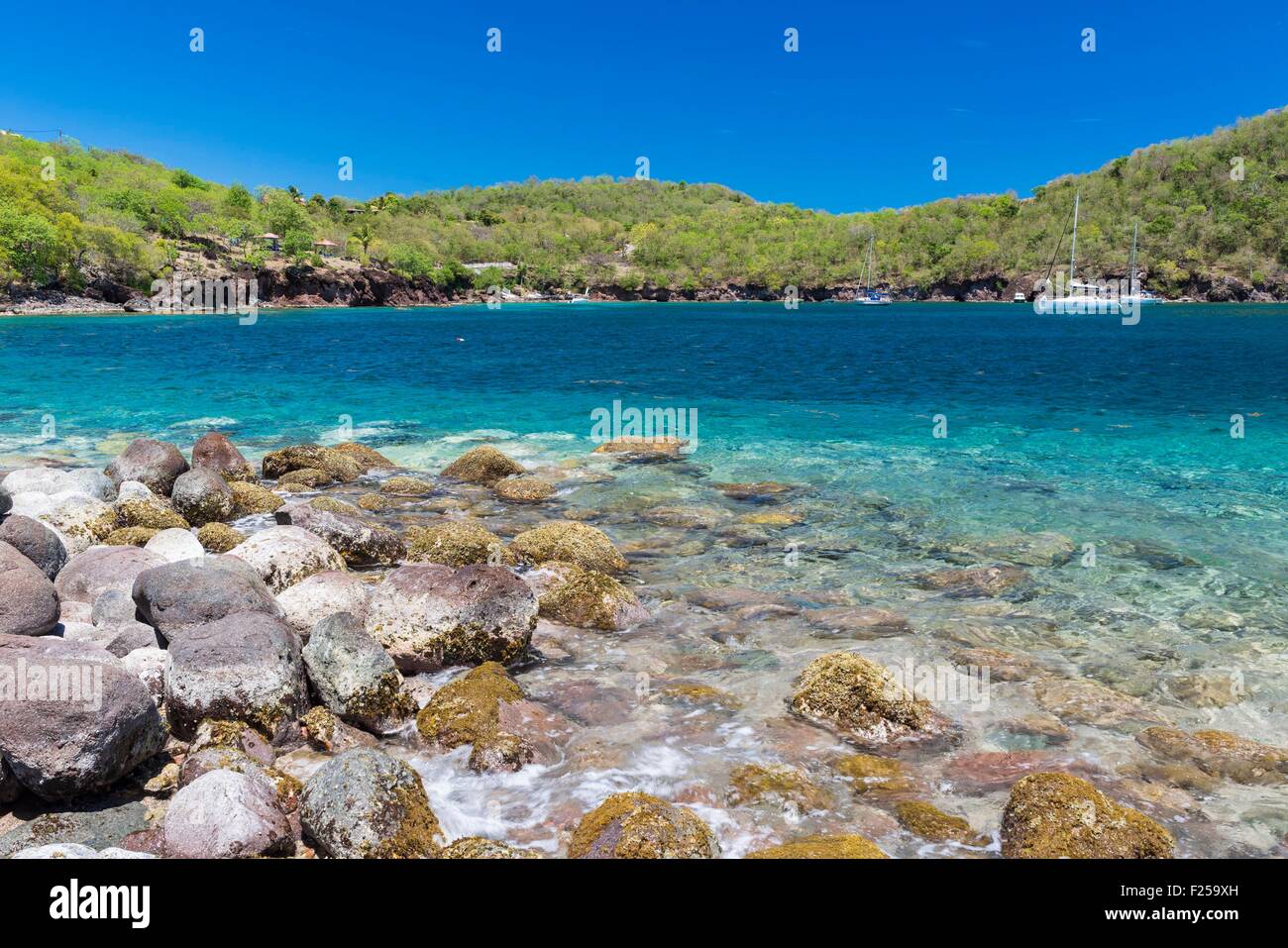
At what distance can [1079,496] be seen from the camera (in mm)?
18719

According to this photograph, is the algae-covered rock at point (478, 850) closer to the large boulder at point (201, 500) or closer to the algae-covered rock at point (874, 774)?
the algae-covered rock at point (874, 774)

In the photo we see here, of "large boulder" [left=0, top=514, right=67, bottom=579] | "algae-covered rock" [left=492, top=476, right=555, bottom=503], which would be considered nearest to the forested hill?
"algae-covered rock" [left=492, top=476, right=555, bottom=503]

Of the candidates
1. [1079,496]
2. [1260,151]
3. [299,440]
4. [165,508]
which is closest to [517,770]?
[165,508]

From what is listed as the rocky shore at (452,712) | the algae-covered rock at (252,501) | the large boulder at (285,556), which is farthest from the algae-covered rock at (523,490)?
the large boulder at (285,556)

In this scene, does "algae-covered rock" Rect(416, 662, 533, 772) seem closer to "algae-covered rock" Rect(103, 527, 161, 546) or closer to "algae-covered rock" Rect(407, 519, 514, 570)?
"algae-covered rock" Rect(407, 519, 514, 570)

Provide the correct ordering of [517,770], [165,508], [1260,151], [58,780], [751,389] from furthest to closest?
[1260,151], [751,389], [165,508], [517,770], [58,780]

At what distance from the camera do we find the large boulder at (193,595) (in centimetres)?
913

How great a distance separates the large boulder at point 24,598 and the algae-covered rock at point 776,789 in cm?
763

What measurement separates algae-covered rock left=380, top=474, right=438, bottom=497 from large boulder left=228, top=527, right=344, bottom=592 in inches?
263

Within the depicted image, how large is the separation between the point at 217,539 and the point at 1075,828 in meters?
12.3

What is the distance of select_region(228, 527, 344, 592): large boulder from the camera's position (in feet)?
36.5

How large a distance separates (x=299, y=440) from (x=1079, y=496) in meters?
22.6

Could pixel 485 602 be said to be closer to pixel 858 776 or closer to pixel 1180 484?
pixel 858 776

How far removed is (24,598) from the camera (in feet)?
28.4
